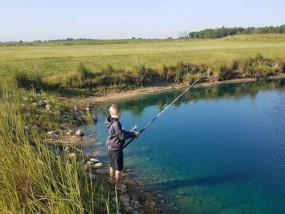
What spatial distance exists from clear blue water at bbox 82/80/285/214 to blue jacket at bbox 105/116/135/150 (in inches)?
82.8

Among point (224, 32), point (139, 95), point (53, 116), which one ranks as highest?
point (224, 32)

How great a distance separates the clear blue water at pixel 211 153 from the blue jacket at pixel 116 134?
210 centimetres

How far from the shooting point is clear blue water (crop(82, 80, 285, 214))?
1072cm

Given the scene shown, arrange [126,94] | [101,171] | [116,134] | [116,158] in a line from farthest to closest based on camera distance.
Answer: [126,94] < [101,171] < [116,158] < [116,134]

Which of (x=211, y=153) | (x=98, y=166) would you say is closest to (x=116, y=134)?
(x=98, y=166)

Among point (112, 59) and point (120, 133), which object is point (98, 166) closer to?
point (120, 133)

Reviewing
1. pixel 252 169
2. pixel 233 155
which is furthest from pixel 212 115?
pixel 252 169

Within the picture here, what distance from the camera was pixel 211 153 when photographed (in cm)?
1465

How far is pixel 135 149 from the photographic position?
15.2m

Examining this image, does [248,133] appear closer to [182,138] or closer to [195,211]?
[182,138]

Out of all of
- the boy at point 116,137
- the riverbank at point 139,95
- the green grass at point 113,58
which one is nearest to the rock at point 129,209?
the riverbank at point 139,95

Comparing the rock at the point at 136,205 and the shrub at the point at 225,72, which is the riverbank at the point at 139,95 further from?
the shrub at the point at 225,72

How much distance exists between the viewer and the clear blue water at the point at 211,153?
10.7 meters

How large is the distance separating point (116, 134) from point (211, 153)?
6.03 metres
